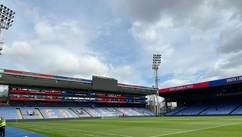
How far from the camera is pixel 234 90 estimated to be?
70312 mm

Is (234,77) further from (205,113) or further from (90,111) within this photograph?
(90,111)

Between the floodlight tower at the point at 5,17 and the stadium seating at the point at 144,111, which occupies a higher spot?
the floodlight tower at the point at 5,17

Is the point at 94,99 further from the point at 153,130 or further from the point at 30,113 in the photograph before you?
the point at 153,130

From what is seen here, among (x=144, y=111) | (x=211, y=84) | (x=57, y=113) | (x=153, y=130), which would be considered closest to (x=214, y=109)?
(x=211, y=84)

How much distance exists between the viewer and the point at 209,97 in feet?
259

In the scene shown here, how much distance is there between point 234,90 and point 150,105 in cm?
3872

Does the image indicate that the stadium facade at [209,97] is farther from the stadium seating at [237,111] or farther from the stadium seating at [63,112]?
the stadium seating at [63,112]

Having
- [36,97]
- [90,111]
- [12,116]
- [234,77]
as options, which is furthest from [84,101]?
→ [234,77]

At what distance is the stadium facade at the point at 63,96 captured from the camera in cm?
6662

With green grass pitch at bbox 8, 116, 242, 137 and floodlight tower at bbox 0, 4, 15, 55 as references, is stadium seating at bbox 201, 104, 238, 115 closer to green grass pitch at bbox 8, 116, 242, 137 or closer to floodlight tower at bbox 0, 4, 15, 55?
green grass pitch at bbox 8, 116, 242, 137

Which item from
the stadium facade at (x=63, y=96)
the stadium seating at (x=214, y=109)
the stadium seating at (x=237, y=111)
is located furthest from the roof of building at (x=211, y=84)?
the stadium facade at (x=63, y=96)

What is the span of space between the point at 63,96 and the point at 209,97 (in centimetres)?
5006

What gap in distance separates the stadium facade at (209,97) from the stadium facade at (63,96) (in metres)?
12.6

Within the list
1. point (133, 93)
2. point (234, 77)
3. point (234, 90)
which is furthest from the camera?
point (133, 93)
